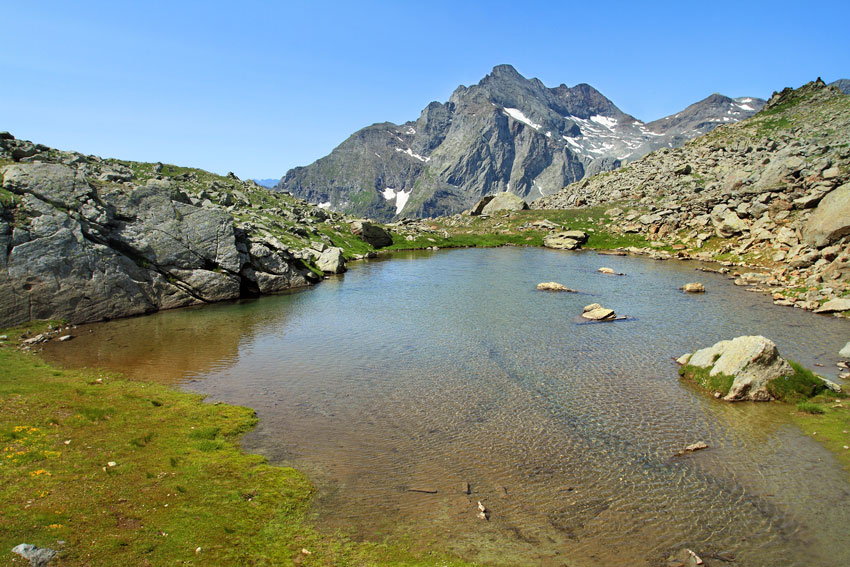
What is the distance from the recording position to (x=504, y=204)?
5989 inches

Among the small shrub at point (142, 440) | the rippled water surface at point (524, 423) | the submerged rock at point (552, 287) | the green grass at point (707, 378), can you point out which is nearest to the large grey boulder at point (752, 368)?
the green grass at point (707, 378)

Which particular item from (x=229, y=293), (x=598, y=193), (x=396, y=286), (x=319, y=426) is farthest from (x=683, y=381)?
(x=598, y=193)

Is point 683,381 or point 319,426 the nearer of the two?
point 319,426

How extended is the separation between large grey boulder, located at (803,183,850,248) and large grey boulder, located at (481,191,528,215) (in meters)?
100

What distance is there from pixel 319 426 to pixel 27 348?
75.3 ft

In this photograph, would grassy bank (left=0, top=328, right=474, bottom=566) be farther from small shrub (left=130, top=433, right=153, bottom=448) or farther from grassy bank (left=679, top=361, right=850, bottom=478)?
grassy bank (left=679, top=361, right=850, bottom=478)

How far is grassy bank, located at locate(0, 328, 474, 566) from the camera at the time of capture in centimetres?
1131

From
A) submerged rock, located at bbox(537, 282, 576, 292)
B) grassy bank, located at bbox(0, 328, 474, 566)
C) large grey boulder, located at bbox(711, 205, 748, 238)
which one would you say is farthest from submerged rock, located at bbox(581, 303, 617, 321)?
large grey boulder, located at bbox(711, 205, 748, 238)

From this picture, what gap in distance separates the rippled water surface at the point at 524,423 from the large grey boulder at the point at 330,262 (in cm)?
2605

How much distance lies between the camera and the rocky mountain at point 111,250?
33594 millimetres

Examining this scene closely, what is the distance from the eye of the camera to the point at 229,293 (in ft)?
163

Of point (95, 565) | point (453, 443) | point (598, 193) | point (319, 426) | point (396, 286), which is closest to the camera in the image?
point (95, 565)

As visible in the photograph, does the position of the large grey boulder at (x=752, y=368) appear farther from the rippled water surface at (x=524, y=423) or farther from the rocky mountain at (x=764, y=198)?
the rocky mountain at (x=764, y=198)

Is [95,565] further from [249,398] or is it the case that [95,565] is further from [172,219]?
[172,219]
